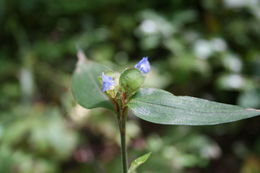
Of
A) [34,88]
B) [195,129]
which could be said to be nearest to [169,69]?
[195,129]

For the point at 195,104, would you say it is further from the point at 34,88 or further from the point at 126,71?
the point at 34,88

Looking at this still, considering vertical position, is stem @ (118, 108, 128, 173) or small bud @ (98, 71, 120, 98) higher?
small bud @ (98, 71, 120, 98)

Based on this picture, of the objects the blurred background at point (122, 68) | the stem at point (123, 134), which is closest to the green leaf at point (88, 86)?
the stem at point (123, 134)

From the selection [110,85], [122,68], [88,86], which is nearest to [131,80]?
[110,85]

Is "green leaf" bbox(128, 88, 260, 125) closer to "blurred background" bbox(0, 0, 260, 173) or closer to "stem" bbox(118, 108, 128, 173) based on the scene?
"stem" bbox(118, 108, 128, 173)

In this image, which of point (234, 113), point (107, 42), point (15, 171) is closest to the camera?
point (234, 113)

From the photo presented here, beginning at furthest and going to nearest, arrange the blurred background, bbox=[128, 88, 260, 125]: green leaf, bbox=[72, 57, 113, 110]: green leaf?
the blurred background → bbox=[72, 57, 113, 110]: green leaf → bbox=[128, 88, 260, 125]: green leaf

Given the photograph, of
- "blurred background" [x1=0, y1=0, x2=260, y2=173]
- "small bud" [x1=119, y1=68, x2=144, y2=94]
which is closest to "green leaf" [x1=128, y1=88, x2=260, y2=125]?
"small bud" [x1=119, y1=68, x2=144, y2=94]
